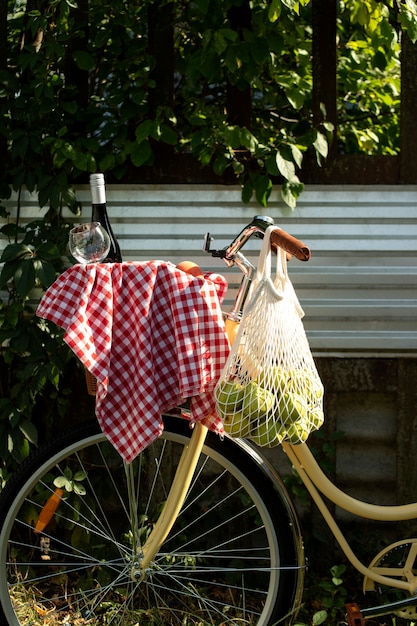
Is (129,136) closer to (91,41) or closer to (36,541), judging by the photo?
(91,41)

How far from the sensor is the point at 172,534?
3.71m

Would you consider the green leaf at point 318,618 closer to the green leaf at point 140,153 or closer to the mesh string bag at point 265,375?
the mesh string bag at point 265,375

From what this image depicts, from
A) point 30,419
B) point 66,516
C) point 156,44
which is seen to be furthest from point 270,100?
point 66,516

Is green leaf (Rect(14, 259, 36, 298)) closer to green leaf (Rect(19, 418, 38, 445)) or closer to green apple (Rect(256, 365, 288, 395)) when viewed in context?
green leaf (Rect(19, 418, 38, 445))

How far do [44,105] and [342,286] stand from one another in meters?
1.29

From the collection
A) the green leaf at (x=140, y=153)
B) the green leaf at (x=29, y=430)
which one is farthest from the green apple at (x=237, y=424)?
the green leaf at (x=140, y=153)

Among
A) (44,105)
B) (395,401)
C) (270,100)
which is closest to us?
(44,105)

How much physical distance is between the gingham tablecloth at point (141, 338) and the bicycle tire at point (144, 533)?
0.16 m

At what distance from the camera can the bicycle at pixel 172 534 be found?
117 inches

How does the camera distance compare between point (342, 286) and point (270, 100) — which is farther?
point (270, 100)

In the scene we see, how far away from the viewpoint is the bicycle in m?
2.98

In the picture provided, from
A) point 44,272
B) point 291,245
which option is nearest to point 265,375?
point 291,245

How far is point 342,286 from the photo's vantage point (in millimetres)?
3619

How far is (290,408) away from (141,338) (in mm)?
477
